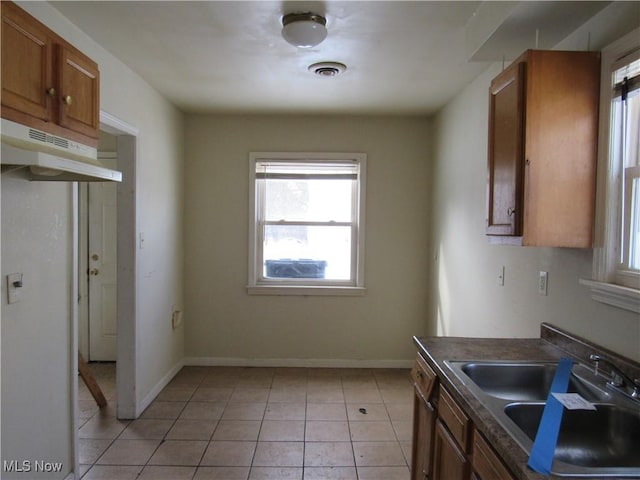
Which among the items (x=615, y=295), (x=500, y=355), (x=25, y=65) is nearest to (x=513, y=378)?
Answer: (x=500, y=355)

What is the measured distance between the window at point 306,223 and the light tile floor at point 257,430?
36.1 inches

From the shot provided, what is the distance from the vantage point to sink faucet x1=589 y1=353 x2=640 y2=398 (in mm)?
1338

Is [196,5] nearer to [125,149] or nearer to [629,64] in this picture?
[125,149]

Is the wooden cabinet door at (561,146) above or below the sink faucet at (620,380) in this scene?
above

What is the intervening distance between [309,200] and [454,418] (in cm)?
282

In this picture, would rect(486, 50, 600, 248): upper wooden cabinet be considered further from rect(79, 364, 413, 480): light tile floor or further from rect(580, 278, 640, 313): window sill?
rect(79, 364, 413, 480): light tile floor

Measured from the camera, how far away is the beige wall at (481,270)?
1670mm

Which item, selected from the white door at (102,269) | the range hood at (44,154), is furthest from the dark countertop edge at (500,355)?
the white door at (102,269)

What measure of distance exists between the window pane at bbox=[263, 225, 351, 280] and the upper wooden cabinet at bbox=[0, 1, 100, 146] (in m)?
2.33

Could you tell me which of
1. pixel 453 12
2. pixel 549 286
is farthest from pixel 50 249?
pixel 549 286

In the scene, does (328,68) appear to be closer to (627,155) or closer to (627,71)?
(627,71)

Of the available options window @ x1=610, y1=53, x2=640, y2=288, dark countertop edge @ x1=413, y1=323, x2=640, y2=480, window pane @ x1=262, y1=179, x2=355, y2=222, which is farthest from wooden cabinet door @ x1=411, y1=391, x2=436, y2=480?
window pane @ x1=262, y1=179, x2=355, y2=222

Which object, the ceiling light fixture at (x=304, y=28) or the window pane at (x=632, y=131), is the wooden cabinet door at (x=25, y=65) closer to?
the ceiling light fixture at (x=304, y=28)

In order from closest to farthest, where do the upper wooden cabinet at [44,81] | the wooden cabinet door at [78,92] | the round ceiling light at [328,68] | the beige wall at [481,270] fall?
the upper wooden cabinet at [44,81]
the wooden cabinet door at [78,92]
the beige wall at [481,270]
the round ceiling light at [328,68]
